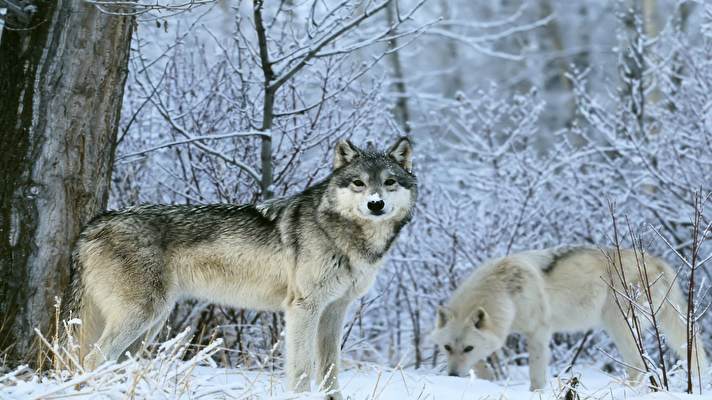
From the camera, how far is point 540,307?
23.8 feet

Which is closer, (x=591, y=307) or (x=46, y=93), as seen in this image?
(x=46, y=93)

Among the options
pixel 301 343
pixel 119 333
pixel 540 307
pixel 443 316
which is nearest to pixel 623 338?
pixel 540 307

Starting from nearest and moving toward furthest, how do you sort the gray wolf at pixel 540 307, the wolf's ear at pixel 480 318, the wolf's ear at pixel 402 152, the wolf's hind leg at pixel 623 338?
the wolf's ear at pixel 402 152 < the wolf's ear at pixel 480 318 < the gray wolf at pixel 540 307 < the wolf's hind leg at pixel 623 338

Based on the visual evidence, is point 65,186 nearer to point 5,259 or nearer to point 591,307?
point 5,259

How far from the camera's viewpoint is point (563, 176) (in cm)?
995

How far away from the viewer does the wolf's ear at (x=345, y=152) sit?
5172 mm

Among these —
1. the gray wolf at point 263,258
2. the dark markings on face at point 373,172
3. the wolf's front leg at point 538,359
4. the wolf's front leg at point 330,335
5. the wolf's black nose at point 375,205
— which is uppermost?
the dark markings on face at point 373,172

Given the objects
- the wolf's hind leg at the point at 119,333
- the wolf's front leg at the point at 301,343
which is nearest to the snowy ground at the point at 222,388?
the wolf's front leg at the point at 301,343

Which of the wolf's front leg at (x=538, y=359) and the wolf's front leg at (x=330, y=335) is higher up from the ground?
the wolf's front leg at (x=330, y=335)

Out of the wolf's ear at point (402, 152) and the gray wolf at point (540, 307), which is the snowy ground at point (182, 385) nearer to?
the gray wolf at point (540, 307)

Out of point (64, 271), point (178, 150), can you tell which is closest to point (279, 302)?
point (64, 271)

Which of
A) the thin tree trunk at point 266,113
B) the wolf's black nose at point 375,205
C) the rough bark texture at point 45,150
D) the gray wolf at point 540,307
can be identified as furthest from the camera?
the gray wolf at point 540,307

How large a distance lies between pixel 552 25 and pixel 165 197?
48.8 feet

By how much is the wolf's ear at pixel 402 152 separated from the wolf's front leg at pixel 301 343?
1067 mm
